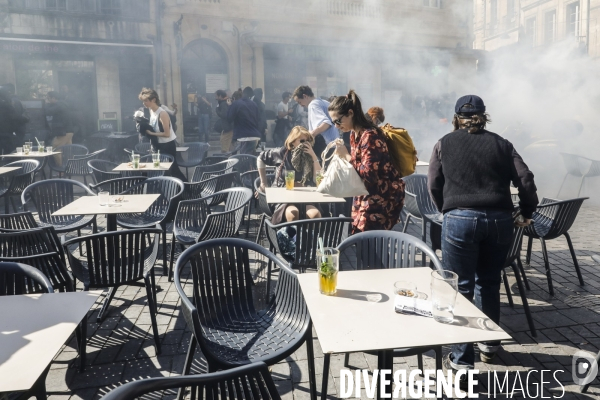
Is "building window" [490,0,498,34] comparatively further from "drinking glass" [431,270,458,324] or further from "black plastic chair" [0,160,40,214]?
"drinking glass" [431,270,458,324]

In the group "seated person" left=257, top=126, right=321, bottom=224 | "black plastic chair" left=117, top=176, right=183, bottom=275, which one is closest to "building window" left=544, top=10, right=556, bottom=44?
"seated person" left=257, top=126, right=321, bottom=224

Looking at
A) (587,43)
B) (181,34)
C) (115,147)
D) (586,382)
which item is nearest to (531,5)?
(587,43)

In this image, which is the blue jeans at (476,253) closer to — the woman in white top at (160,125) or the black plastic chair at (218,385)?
the black plastic chair at (218,385)

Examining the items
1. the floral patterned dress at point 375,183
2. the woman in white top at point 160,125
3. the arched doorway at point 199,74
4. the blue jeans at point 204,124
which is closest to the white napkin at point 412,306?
the floral patterned dress at point 375,183

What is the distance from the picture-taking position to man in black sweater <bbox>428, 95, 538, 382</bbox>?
277cm

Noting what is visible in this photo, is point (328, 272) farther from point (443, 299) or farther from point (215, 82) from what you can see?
point (215, 82)

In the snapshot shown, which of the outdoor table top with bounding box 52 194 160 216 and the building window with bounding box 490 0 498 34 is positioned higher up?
the building window with bounding box 490 0 498 34

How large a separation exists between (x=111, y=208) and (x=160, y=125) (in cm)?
302

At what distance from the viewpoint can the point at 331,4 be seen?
19641 millimetres

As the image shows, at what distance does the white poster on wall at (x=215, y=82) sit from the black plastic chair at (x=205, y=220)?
1372 cm

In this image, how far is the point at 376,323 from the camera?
6.29ft

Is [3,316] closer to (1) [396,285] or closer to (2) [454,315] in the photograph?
(1) [396,285]

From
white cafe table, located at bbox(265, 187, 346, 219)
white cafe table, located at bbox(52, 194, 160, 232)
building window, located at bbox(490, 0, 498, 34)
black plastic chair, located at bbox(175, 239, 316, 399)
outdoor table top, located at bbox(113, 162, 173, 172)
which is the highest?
building window, located at bbox(490, 0, 498, 34)

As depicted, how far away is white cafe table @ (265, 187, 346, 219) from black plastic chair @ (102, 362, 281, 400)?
→ 2730 mm
